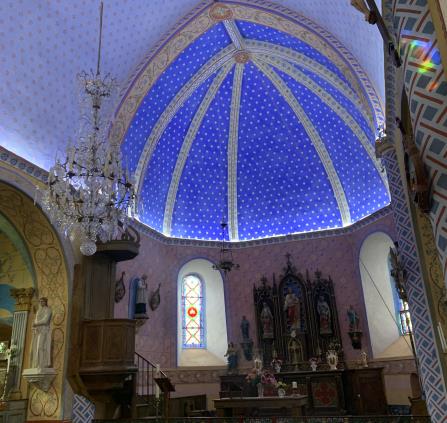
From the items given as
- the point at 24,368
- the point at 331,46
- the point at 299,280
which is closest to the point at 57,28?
the point at 331,46

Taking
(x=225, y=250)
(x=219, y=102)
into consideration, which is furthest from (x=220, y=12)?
(x=225, y=250)

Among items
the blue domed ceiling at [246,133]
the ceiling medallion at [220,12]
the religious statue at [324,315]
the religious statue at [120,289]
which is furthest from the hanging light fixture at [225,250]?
the ceiling medallion at [220,12]

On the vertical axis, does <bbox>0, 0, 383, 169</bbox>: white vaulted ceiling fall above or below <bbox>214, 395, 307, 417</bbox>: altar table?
above

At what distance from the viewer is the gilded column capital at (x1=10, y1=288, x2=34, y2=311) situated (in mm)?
10961

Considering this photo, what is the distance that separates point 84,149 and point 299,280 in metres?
11.2

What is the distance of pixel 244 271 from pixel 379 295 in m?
5.15

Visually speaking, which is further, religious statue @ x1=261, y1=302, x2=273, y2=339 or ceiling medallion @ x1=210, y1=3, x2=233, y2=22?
religious statue @ x1=261, y1=302, x2=273, y2=339

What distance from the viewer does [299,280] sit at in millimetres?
17219

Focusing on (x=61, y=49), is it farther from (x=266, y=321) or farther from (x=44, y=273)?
(x=266, y=321)

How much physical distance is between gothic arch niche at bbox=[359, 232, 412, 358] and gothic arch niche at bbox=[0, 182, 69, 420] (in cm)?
1042

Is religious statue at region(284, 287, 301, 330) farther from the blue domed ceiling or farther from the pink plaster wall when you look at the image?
the blue domed ceiling

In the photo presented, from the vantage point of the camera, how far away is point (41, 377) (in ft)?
31.9

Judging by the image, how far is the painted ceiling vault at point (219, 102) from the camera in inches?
422

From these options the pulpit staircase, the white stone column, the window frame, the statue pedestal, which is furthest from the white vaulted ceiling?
the window frame
